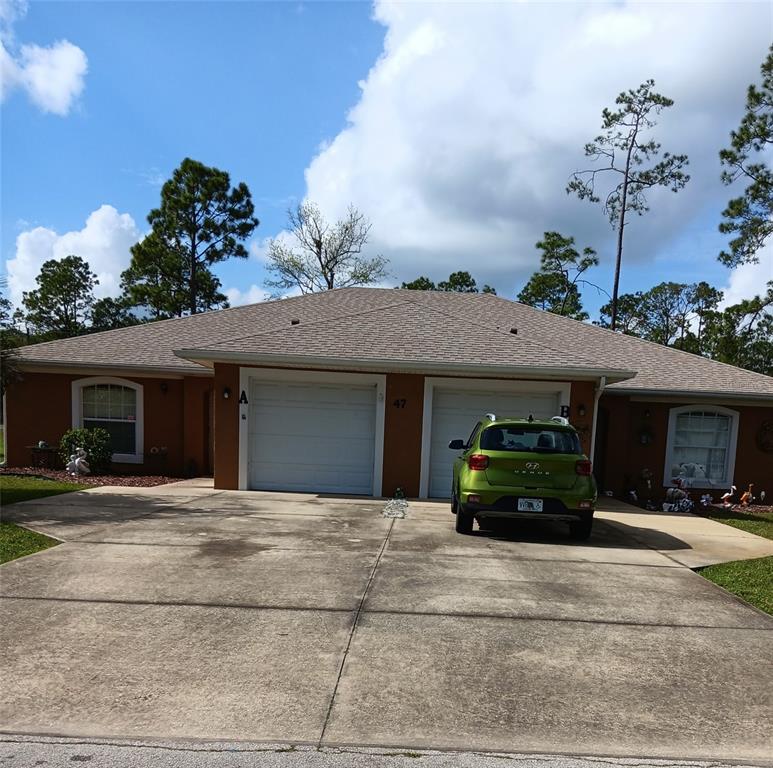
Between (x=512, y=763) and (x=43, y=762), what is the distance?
7.96 ft

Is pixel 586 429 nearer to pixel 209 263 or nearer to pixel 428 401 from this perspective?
pixel 428 401

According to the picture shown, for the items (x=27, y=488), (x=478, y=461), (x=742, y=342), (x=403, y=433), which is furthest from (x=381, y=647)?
(x=742, y=342)

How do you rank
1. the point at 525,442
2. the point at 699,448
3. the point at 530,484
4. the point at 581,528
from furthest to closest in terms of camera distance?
the point at 699,448
the point at 525,442
the point at 581,528
the point at 530,484

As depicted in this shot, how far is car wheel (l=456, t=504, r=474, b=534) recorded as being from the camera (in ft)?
27.5

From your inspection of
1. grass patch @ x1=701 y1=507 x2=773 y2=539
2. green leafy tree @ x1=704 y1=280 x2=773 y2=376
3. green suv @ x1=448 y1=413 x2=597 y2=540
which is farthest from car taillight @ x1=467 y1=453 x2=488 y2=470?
green leafy tree @ x1=704 y1=280 x2=773 y2=376

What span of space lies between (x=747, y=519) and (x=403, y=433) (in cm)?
720

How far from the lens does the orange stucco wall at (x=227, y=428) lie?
38.7ft

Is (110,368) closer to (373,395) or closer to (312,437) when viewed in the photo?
(312,437)

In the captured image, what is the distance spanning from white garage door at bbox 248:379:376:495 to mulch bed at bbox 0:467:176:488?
276 centimetres

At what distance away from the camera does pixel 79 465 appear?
44.4 ft

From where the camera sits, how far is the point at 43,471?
14047mm

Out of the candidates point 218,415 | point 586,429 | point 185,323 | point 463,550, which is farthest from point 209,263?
point 463,550

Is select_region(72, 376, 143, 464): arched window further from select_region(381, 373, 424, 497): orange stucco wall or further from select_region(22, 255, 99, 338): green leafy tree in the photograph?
select_region(22, 255, 99, 338): green leafy tree

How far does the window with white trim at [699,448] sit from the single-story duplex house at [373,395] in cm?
3
